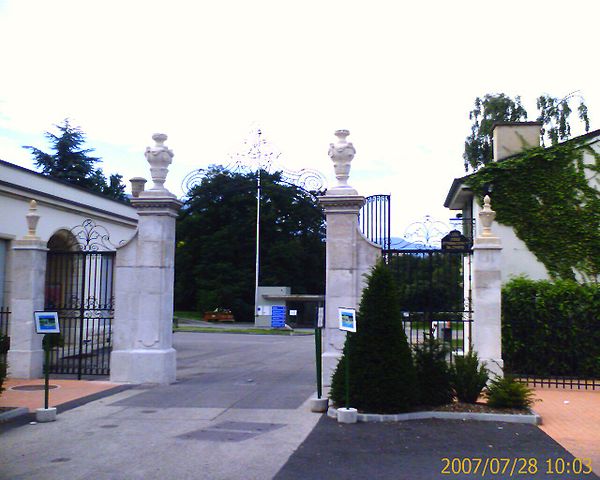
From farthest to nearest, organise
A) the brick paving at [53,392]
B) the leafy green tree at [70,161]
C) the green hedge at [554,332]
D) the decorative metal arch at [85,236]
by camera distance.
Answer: the leafy green tree at [70,161] → the decorative metal arch at [85,236] → the green hedge at [554,332] → the brick paving at [53,392]

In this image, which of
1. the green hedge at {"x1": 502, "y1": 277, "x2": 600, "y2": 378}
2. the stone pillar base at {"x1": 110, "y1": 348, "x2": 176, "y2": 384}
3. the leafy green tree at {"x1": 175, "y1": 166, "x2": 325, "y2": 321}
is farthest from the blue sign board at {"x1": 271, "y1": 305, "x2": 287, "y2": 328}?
the stone pillar base at {"x1": 110, "y1": 348, "x2": 176, "y2": 384}

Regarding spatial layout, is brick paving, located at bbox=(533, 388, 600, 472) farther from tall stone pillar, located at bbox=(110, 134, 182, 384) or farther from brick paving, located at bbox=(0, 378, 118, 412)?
→ brick paving, located at bbox=(0, 378, 118, 412)

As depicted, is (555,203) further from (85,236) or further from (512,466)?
(85,236)

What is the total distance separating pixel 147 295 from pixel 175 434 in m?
5.01

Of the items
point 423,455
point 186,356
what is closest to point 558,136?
point 186,356

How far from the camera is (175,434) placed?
28.8 feet

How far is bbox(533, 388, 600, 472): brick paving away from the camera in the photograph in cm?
830

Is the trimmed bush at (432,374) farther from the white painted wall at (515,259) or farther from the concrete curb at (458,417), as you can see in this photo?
the white painted wall at (515,259)

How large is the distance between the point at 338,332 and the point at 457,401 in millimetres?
2640

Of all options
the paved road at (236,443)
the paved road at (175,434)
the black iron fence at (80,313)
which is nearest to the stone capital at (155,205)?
the black iron fence at (80,313)

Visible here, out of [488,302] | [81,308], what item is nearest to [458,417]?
[488,302]

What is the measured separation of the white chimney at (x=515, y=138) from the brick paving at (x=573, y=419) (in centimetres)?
767

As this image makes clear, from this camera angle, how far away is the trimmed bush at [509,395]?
10195 mm

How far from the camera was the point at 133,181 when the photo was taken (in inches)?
603
